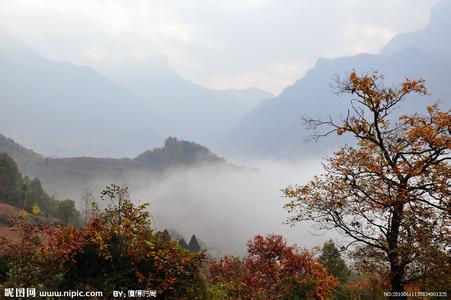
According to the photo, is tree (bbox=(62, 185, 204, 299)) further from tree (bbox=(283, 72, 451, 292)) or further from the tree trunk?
the tree trunk

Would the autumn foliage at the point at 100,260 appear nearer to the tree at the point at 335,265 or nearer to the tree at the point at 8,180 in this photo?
the tree at the point at 335,265

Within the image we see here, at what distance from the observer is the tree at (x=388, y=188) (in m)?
11.2

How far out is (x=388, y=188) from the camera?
39.1ft

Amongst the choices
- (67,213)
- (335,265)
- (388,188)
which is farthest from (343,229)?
(67,213)

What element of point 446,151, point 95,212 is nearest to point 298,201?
point 446,151

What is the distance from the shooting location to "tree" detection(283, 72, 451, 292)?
11.2 m

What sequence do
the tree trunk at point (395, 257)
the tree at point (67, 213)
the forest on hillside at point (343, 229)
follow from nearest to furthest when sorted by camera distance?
the forest on hillside at point (343, 229), the tree trunk at point (395, 257), the tree at point (67, 213)

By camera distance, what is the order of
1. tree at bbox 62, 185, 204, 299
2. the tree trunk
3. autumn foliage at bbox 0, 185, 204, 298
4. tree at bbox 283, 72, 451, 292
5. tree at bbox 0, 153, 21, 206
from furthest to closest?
tree at bbox 0, 153, 21, 206
the tree trunk
tree at bbox 283, 72, 451, 292
tree at bbox 62, 185, 204, 299
autumn foliage at bbox 0, 185, 204, 298

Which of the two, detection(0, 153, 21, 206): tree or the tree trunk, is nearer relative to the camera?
the tree trunk

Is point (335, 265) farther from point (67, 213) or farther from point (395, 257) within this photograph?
point (67, 213)

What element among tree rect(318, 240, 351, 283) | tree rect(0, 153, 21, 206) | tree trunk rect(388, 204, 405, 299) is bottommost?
tree rect(318, 240, 351, 283)

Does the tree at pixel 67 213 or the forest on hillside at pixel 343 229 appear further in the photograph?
the tree at pixel 67 213

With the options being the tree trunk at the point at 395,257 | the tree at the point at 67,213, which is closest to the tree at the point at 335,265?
the tree trunk at the point at 395,257

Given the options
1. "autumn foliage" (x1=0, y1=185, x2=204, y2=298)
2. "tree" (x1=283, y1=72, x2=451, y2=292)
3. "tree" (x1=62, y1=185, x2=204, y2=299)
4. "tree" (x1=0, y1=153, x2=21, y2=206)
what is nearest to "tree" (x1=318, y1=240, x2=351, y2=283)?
"tree" (x1=283, y1=72, x2=451, y2=292)
